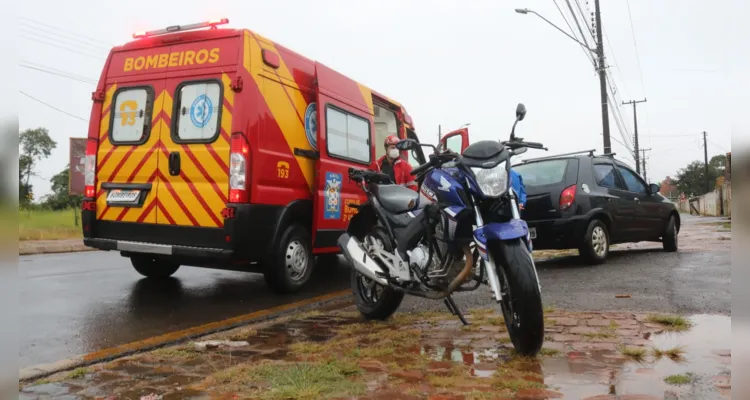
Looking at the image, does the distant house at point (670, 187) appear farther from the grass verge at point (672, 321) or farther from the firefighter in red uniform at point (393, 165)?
the grass verge at point (672, 321)

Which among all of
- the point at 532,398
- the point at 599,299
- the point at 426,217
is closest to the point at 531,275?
the point at 532,398

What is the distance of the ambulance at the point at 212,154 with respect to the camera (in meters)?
5.60

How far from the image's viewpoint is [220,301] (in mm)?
6039

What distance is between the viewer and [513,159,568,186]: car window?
7845 millimetres

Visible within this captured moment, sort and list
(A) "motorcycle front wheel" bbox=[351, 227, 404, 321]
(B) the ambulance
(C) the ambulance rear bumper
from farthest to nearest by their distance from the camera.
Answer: (B) the ambulance < (C) the ambulance rear bumper < (A) "motorcycle front wheel" bbox=[351, 227, 404, 321]

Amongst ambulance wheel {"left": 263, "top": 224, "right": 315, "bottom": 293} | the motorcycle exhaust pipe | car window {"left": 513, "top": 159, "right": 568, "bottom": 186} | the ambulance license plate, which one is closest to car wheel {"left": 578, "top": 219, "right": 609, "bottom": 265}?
car window {"left": 513, "top": 159, "right": 568, "bottom": 186}

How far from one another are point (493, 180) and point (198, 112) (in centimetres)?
356

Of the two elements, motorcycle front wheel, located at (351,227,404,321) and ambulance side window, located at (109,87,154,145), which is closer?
motorcycle front wheel, located at (351,227,404,321)

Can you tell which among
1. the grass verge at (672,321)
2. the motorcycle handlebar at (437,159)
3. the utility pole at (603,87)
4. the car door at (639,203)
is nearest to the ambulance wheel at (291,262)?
the motorcycle handlebar at (437,159)

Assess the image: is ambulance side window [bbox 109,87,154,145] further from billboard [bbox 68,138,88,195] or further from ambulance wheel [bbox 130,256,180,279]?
billboard [bbox 68,138,88,195]

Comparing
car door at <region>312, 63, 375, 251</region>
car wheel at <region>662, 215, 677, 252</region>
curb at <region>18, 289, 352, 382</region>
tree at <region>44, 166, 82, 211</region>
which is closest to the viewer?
curb at <region>18, 289, 352, 382</region>

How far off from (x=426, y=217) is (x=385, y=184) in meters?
0.97

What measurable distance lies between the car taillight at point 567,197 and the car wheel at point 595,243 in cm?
42

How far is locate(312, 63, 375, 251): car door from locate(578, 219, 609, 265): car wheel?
122 inches
